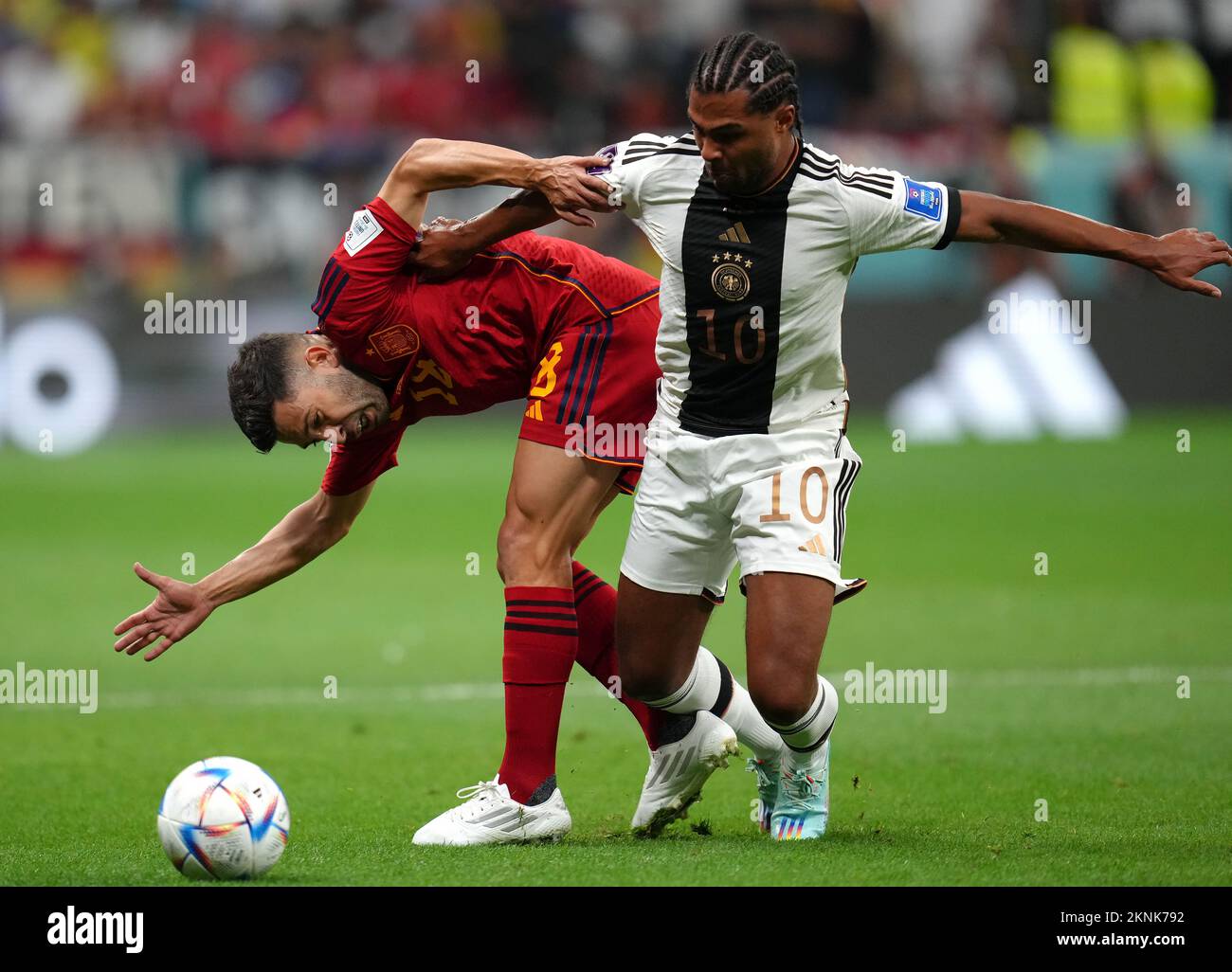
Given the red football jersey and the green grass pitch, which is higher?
the red football jersey

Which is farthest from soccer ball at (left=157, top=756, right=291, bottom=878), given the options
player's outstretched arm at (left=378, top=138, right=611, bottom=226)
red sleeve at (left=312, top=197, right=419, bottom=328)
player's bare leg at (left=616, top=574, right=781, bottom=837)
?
player's outstretched arm at (left=378, top=138, right=611, bottom=226)

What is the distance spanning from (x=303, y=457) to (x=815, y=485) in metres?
12.7

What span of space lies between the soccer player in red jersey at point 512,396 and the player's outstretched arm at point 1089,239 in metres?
1.11

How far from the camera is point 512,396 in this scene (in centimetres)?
595

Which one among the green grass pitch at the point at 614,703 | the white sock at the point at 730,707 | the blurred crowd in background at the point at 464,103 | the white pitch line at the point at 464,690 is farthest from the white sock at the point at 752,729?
the blurred crowd in background at the point at 464,103

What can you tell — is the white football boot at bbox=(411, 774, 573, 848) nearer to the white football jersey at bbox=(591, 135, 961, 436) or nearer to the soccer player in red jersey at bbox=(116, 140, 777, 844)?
the soccer player in red jersey at bbox=(116, 140, 777, 844)

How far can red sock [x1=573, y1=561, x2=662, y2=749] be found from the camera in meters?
5.87

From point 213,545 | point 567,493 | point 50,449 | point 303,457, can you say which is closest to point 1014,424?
point 303,457

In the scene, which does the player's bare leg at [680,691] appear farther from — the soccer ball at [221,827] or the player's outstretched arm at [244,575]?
the soccer ball at [221,827]

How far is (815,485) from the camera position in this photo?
5266mm

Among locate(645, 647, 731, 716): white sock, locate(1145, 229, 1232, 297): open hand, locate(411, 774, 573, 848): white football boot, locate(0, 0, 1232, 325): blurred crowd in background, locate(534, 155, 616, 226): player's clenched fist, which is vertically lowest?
locate(411, 774, 573, 848): white football boot

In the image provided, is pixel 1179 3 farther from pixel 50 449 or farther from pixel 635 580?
pixel 635 580

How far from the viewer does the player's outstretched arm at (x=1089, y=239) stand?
195 inches

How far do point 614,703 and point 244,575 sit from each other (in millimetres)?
2984
